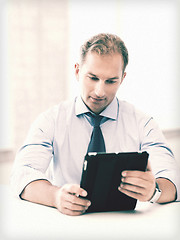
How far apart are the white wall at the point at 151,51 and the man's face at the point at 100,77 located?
7.79ft

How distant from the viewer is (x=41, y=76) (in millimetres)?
2832

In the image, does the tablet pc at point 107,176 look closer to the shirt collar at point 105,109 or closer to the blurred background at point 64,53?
the shirt collar at point 105,109

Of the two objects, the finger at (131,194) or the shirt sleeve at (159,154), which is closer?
the finger at (131,194)

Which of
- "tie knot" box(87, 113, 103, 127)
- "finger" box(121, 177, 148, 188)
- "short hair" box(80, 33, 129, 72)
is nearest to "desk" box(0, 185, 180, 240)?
"finger" box(121, 177, 148, 188)

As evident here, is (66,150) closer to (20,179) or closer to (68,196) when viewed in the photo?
(20,179)

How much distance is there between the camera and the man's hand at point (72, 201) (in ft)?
3.61

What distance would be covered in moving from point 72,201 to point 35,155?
427 mm

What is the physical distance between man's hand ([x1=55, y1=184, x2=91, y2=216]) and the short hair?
0.70 m

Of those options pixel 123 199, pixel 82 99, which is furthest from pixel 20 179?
pixel 82 99

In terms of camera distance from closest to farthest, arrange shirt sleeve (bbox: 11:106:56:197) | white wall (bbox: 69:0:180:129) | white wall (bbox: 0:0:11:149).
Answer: shirt sleeve (bbox: 11:106:56:197), white wall (bbox: 0:0:11:149), white wall (bbox: 69:0:180:129)

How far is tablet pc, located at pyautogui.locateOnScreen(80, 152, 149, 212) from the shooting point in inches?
42.1

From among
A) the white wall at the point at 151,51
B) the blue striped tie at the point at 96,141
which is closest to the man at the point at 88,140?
the blue striped tie at the point at 96,141

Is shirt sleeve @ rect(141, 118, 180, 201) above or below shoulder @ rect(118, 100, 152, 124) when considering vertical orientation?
below

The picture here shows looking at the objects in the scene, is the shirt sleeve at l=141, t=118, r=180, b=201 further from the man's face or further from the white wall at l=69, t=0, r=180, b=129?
the white wall at l=69, t=0, r=180, b=129
